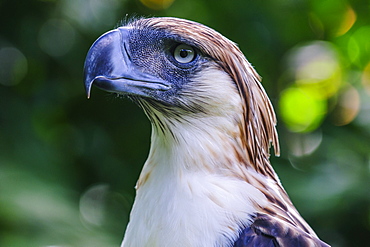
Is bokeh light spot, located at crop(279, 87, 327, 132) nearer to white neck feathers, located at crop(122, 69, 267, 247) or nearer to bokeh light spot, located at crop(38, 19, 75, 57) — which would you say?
bokeh light spot, located at crop(38, 19, 75, 57)

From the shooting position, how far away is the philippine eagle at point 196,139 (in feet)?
7.66

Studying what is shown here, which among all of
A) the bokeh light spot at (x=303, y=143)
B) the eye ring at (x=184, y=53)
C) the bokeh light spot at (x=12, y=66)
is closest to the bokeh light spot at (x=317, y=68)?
the bokeh light spot at (x=303, y=143)

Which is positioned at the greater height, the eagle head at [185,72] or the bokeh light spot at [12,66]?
the bokeh light spot at [12,66]

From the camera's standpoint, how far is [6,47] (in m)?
4.71

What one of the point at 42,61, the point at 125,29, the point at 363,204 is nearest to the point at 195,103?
the point at 125,29

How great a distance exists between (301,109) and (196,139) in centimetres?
249

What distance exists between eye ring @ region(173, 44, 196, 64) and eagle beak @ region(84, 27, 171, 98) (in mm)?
119

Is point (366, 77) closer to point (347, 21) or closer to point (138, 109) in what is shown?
point (347, 21)

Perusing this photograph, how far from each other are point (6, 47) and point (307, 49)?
2.48 meters

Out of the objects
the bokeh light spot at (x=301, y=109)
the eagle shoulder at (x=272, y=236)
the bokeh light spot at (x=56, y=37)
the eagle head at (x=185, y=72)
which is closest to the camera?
the eagle shoulder at (x=272, y=236)

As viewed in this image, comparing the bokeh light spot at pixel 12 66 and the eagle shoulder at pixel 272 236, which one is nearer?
the eagle shoulder at pixel 272 236

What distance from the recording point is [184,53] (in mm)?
2492

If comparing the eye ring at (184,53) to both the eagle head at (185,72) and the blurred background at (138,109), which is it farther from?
the blurred background at (138,109)

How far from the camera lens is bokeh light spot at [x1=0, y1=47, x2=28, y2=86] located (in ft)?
15.4
